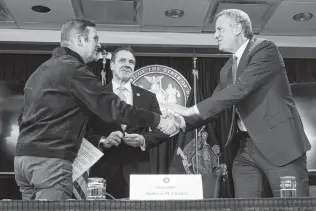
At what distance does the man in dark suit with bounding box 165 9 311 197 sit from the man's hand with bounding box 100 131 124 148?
59 centimetres

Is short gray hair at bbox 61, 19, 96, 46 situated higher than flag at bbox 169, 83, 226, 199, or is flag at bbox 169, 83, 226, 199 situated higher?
short gray hair at bbox 61, 19, 96, 46

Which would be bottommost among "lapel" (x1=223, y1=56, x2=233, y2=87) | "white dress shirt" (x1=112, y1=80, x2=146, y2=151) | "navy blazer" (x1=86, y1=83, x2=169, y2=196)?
"navy blazer" (x1=86, y1=83, x2=169, y2=196)

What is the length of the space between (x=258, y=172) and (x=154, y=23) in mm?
3018

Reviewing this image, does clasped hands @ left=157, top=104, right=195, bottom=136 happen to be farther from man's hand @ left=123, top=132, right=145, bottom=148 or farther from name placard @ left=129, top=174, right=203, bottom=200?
name placard @ left=129, top=174, right=203, bottom=200

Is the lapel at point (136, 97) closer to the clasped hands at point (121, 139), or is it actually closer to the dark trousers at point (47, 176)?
the clasped hands at point (121, 139)

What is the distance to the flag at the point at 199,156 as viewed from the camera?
4.65 metres

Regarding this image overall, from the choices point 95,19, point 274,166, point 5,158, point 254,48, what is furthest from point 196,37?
point 274,166

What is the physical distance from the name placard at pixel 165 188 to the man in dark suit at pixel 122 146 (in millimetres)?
1389

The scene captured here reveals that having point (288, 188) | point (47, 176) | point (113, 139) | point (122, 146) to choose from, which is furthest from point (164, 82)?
point (288, 188)

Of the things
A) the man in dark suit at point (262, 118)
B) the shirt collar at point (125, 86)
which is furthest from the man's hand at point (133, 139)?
the man in dark suit at point (262, 118)

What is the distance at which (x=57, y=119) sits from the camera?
6.41ft

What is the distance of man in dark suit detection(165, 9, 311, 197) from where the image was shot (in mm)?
2129

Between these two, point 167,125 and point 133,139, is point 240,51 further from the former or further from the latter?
point 133,139

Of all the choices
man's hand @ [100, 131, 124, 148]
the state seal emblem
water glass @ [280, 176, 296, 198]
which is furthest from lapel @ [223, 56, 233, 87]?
the state seal emblem
